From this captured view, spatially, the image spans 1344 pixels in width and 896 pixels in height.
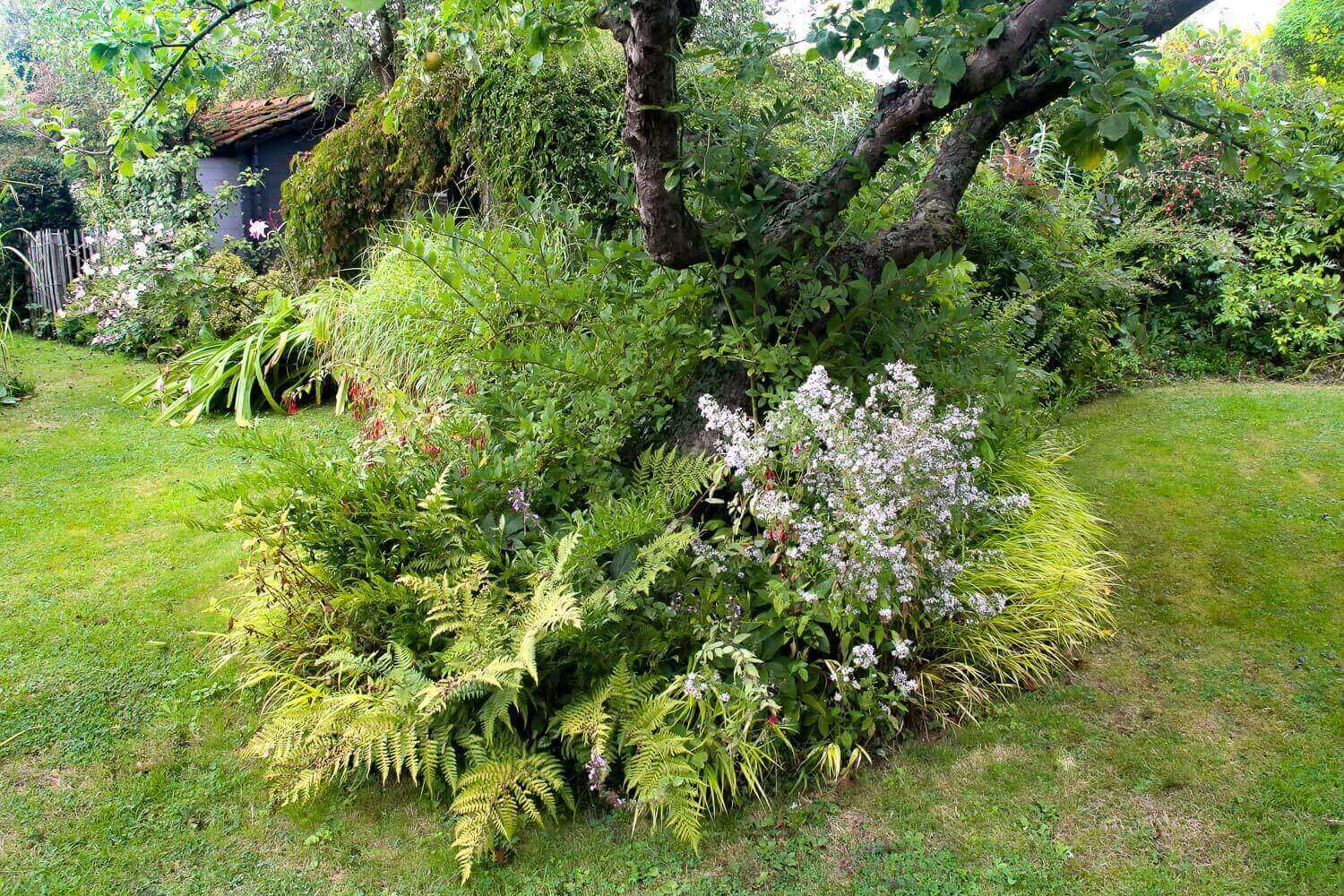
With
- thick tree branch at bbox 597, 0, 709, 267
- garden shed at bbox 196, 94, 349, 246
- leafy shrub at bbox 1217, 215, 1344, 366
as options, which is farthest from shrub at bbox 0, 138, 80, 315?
leafy shrub at bbox 1217, 215, 1344, 366

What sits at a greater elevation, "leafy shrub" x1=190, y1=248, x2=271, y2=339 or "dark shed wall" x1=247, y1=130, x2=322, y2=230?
"dark shed wall" x1=247, y1=130, x2=322, y2=230

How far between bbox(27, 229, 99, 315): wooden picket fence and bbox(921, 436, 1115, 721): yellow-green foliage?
37.1 ft

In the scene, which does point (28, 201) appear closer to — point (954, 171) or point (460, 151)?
point (460, 151)

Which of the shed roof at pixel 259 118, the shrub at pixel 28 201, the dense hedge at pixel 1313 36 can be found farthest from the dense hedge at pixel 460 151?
the dense hedge at pixel 1313 36

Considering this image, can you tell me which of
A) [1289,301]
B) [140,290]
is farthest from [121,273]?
[1289,301]

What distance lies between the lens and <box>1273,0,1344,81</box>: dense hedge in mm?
13141

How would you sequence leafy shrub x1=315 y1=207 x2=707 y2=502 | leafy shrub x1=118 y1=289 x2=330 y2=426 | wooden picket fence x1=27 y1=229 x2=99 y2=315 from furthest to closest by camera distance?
wooden picket fence x1=27 y1=229 x2=99 y2=315 < leafy shrub x1=118 y1=289 x2=330 y2=426 < leafy shrub x1=315 y1=207 x2=707 y2=502

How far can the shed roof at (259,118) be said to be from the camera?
36.9 ft

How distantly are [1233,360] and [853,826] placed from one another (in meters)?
6.72

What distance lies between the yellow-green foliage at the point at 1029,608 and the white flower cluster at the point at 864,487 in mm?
235

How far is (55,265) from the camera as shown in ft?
34.3

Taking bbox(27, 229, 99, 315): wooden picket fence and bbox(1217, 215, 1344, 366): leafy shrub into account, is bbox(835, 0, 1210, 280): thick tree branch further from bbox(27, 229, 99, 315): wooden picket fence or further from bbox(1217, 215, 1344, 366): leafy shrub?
bbox(27, 229, 99, 315): wooden picket fence

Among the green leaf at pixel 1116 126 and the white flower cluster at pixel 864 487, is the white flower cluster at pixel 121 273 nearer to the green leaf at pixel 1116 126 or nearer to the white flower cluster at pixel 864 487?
the white flower cluster at pixel 864 487

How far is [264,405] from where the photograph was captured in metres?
6.49
